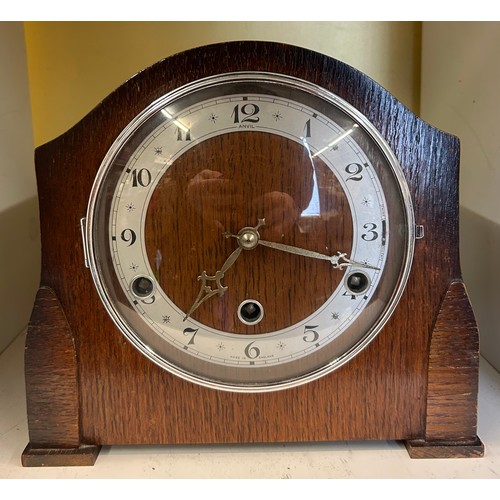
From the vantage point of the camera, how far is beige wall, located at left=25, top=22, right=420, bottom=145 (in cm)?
138

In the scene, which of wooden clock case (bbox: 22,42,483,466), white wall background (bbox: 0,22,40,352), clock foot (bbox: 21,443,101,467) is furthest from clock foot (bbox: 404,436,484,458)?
white wall background (bbox: 0,22,40,352)

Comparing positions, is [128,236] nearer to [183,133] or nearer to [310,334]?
[183,133]

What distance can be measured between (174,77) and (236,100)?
80 millimetres

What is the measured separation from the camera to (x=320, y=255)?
90 centimetres

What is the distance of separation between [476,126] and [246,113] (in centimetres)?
55

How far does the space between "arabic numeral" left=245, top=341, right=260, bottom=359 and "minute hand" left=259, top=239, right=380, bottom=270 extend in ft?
0.43

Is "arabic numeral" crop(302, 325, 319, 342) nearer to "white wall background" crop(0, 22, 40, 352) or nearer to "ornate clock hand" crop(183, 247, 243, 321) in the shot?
"ornate clock hand" crop(183, 247, 243, 321)

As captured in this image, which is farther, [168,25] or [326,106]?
[168,25]

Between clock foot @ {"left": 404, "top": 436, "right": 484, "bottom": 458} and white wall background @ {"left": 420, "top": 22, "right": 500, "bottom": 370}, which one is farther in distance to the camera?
white wall background @ {"left": 420, "top": 22, "right": 500, "bottom": 370}

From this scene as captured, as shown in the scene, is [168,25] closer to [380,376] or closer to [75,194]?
[75,194]

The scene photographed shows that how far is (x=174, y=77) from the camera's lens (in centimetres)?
85

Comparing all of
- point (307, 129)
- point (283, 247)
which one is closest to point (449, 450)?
point (283, 247)

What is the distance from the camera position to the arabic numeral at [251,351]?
3.02 ft

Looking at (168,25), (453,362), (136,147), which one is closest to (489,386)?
(453,362)
